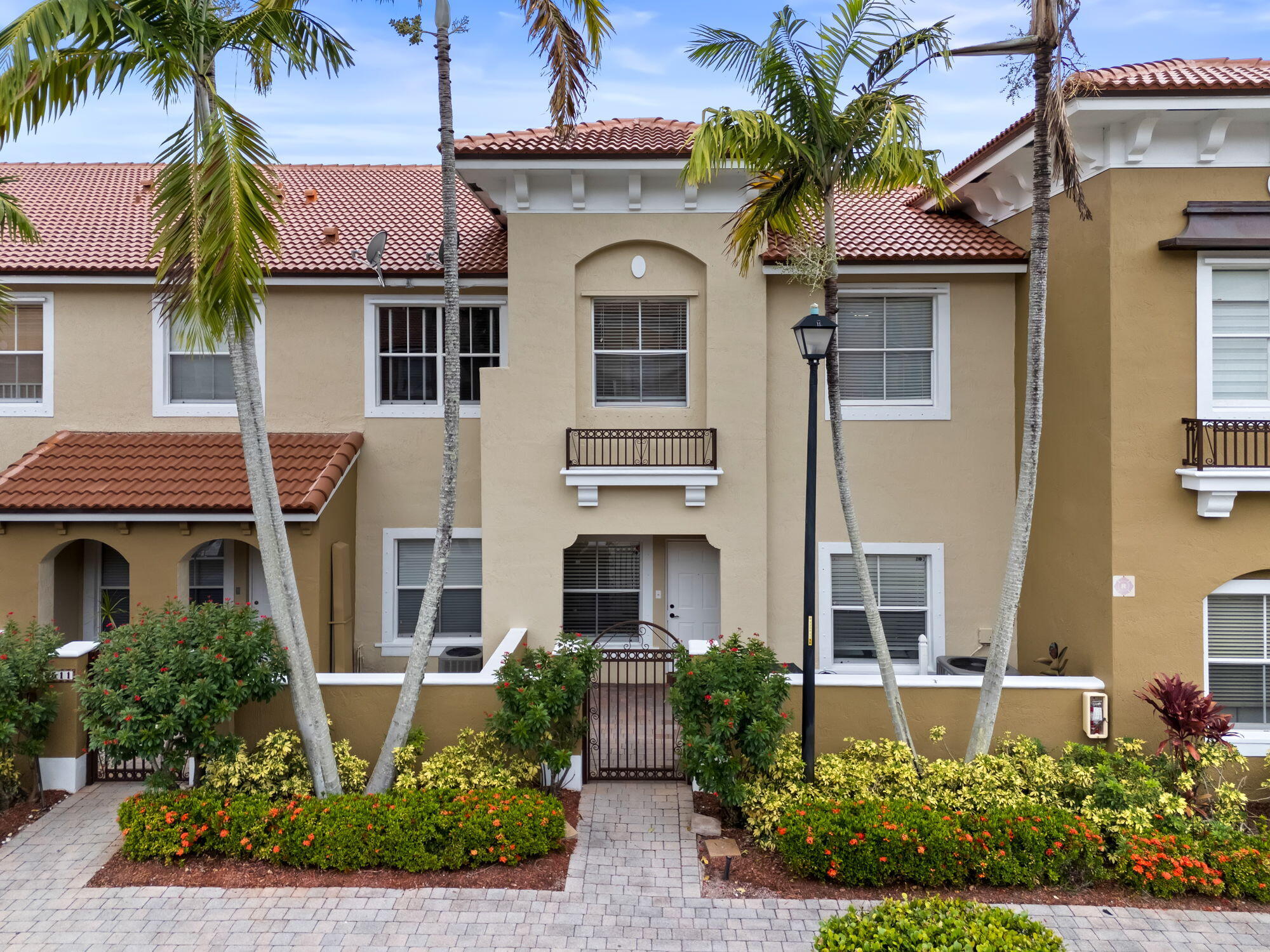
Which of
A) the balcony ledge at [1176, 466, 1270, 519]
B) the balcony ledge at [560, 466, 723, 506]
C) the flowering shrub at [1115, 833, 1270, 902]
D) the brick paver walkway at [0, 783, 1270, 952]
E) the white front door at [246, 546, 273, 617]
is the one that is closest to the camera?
the brick paver walkway at [0, 783, 1270, 952]

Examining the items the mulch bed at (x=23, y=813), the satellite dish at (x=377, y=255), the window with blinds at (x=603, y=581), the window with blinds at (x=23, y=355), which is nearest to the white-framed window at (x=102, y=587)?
the window with blinds at (x=23, y=355)

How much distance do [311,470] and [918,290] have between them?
951 cm

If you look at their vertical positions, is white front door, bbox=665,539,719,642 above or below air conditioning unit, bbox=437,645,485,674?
above

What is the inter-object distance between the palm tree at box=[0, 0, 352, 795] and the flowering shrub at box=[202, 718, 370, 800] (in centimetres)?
153

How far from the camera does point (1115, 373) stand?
9.63 metres

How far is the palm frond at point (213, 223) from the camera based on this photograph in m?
7.06

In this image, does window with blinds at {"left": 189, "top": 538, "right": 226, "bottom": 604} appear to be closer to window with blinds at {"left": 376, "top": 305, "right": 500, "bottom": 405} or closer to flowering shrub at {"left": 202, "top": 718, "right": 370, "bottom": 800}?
window with blinds at {"left": 376, "top": 305, "right": 500, "bottom": 405}

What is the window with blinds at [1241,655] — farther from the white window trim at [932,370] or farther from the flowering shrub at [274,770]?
the flowering shrub at [274,770]

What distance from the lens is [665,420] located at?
40.9 feet

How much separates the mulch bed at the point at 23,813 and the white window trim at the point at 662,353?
322 inches

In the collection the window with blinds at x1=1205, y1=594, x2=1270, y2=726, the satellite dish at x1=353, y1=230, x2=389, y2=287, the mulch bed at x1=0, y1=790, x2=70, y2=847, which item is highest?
the satellite dish at x1=353, y1=230, x2=389, y2=287

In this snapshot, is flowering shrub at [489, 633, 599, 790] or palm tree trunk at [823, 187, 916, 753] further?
palm tree trunk at [823, 187, 916, 753]

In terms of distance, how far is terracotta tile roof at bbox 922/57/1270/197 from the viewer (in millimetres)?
9000

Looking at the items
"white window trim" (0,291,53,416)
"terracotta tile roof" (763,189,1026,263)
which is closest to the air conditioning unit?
"terracotta tile roof" (763,189,1026,263)
